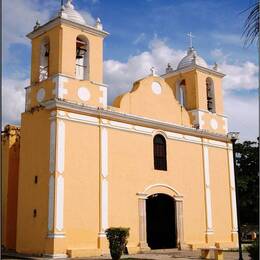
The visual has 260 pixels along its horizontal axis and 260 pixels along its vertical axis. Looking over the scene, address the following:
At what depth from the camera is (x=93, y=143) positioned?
64.2 feet

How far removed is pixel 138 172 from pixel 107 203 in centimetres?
234

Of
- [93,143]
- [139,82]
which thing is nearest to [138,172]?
[93,143]

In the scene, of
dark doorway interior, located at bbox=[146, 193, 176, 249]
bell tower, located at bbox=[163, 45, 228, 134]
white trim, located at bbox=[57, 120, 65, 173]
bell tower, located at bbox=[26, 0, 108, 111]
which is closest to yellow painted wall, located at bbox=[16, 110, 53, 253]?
A: white trim, located at bbox=[57, 120, 65, 173]

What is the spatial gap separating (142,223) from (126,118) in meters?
4.73

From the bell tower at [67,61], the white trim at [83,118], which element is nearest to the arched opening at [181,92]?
the bell tower at [67,61]

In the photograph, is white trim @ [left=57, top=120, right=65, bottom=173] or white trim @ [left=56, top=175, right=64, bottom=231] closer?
white trim @ [left=56, top=175, right=64, bottom=231]

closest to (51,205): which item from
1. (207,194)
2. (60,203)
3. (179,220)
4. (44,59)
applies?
(60,203)

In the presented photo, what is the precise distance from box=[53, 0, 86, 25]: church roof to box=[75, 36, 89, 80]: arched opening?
807 millimetres

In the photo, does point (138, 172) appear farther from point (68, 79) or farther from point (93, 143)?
point (68, 79)

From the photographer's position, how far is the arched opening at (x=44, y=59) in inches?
827

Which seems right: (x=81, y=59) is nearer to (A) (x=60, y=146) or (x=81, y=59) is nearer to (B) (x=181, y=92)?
(A) (x=60, y=146)

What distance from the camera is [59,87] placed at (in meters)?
19.2

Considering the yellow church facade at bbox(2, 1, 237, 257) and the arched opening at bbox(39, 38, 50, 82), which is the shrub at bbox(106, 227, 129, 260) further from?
the arched opening at bbox(39, 38, 50, 82)

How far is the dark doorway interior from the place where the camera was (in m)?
21.7
